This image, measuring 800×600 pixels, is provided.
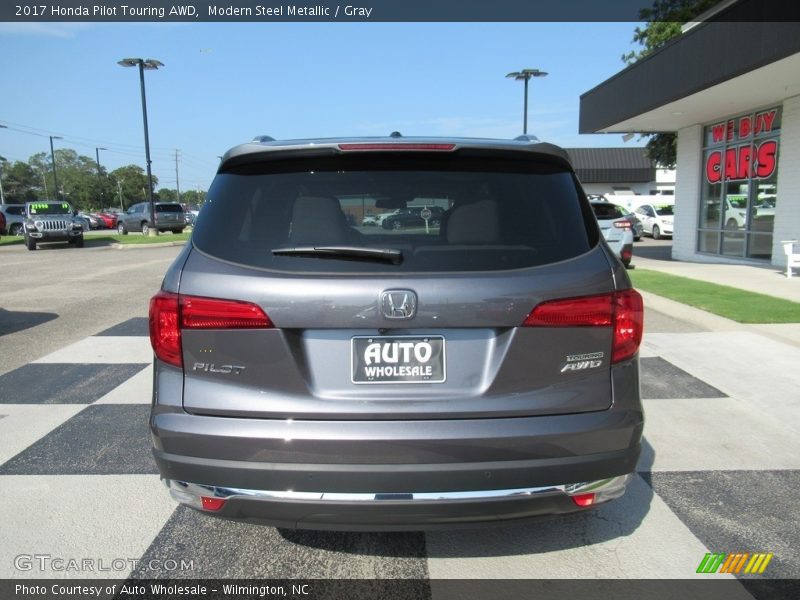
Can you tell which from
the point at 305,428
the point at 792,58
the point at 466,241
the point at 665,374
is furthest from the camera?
the point at 792,58

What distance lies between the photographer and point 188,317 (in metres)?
2.28

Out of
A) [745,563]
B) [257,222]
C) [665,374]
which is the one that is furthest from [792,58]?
[257,222]

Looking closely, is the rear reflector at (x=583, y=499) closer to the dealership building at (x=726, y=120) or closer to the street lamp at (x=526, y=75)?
the dealership building at (x=726, y=120)

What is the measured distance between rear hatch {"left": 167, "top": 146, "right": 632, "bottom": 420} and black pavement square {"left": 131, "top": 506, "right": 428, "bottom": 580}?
86cm

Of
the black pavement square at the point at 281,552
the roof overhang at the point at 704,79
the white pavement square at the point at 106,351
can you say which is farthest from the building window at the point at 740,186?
the black pavement square at the point at 281,552

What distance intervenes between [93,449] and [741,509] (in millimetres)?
3869

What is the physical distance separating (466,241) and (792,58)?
10324 mm

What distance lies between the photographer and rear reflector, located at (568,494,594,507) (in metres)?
2.29

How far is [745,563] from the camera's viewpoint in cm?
270

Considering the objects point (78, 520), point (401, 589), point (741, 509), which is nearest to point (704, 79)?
point (741, 509)

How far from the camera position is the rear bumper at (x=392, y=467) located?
2.15 metres

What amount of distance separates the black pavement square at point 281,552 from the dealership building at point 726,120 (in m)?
10.3

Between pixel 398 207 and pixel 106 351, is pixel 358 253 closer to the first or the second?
pixel 398 207

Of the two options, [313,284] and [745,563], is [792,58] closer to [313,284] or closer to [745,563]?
[745,563]
